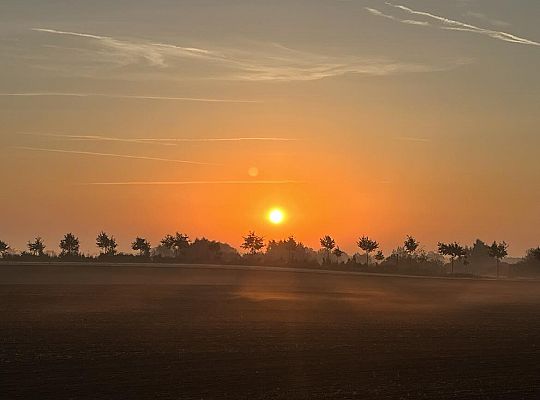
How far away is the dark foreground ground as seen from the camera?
2458 cm

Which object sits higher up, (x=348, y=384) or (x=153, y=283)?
(x=153, y=283)

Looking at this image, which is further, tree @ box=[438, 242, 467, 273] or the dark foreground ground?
tree @ box=[438, 242, 467, 273]

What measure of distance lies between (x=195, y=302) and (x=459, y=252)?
317ft

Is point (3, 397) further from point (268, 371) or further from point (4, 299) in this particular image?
point (4, 299)

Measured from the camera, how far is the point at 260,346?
32969 mm

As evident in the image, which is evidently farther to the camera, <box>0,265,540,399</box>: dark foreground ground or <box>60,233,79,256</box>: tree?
<box>60,233,79,256</box>: tree

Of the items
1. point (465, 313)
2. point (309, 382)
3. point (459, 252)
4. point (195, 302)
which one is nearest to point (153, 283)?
point (195, 302)

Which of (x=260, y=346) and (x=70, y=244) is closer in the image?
(x=260, y=346)

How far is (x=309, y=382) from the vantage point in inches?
1007

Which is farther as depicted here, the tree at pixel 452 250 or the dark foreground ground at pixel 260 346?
the tree at pixel 452 250

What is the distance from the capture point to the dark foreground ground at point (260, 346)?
2458 centimetres

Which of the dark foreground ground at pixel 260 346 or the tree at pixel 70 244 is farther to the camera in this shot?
the tree at pixel 70 244

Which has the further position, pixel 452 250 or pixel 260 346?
pixel 452 250

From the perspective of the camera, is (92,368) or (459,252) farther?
(459,252)
